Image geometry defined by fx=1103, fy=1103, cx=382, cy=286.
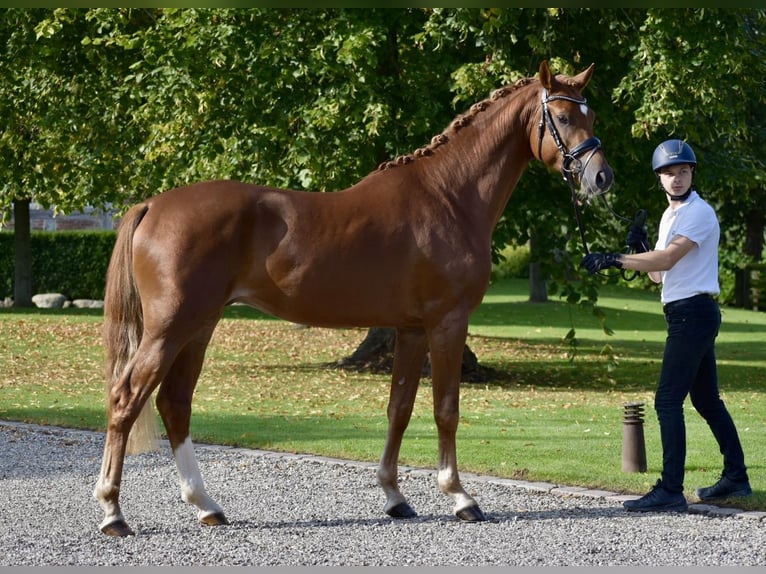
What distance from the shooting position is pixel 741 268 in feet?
104

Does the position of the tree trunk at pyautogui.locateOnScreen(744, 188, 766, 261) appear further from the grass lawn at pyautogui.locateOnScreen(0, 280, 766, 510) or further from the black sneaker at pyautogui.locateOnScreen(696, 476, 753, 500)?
A: the black sneaker at pyautogui.locateOnScreen(696, 476, 753, 500)

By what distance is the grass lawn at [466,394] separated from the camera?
29.4 ft

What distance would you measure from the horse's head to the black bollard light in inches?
92.3

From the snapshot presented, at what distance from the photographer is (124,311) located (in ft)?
20.7

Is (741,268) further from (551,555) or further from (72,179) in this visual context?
(551,555)

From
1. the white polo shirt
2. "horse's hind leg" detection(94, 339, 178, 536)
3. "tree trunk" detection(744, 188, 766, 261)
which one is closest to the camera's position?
"horse's hind leg" detection(94, 339, 178, 536)

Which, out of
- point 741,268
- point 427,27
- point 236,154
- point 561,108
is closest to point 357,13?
point 427,27

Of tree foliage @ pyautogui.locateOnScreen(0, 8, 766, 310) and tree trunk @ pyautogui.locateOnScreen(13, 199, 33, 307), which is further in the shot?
tree trunk @ pyautogui.locateOnScreen(13, 199, 33, 307)

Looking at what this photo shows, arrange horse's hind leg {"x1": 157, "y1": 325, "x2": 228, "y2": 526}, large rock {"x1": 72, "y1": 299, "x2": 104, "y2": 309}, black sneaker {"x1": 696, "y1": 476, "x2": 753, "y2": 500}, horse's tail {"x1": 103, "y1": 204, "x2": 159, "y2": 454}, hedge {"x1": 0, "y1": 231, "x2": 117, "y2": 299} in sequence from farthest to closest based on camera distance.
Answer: hedge {"x1": 0, "y1": 231, "x2": 117, "y2": 299} → large rock {"x1": 72, "y1": 299, "x2": 104, "y2": 309} → black sneaker {"x1": 696, "y1": 476, "x2": 753, "y2": 500} → horse's hind leg {"x1": 157, "y1": 325, "x2": 228, "y2": 526} → horse's tail {"x1": 103, "y1": 204, "x2": 159, "y2": 454}

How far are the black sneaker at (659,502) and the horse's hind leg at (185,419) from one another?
8.20ft

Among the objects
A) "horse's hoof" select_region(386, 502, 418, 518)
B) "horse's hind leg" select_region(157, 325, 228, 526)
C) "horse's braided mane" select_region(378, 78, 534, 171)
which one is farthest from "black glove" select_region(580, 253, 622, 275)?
"horse's hind leg" select_region(157, 325, 228, 526)

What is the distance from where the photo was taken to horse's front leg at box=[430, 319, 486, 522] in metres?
6.42

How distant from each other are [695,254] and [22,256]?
72.2 feet

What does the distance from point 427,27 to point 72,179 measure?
354 inches
